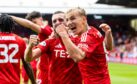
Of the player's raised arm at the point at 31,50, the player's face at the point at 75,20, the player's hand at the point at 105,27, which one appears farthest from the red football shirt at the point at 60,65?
the player's face at the point at 75,20

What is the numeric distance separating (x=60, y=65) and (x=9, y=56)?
3.23 feet

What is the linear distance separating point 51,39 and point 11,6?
4084 centimetres

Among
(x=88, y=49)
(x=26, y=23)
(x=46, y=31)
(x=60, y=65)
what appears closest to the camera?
(x=88, y=49)

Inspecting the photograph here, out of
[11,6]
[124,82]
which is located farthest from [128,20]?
[124,82]

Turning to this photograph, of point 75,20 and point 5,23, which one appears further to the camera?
point 5,23

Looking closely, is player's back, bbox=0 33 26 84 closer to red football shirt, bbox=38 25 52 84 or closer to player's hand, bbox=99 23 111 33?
player's hand, bbox=99 23 111 33

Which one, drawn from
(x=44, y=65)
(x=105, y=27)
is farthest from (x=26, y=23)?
(x=105, y=27)

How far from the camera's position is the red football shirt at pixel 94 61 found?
25.2ft

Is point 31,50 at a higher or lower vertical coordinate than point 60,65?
higher

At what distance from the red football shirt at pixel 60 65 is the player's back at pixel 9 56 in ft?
2.28

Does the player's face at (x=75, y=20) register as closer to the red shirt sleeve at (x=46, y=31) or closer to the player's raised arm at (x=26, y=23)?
the player's raised arm at (x=26, y=23)

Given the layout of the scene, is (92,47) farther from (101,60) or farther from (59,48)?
(59,48)

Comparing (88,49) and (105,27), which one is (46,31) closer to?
(105,27)

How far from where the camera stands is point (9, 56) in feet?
27.5
